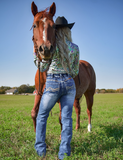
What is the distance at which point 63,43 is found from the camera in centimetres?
210

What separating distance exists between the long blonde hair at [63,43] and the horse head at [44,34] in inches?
5.4

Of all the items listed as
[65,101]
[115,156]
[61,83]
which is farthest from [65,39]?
[115,156]

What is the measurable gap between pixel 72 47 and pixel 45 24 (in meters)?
0.57

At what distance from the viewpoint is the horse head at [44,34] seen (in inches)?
72.5

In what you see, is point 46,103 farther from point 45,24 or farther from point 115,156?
point 115,156

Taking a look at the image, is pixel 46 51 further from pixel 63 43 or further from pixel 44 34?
pixel 63 43

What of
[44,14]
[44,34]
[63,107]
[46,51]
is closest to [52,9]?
[44,14]

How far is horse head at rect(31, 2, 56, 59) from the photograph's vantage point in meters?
1.84

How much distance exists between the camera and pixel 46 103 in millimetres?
2137

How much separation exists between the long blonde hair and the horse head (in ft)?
0.45

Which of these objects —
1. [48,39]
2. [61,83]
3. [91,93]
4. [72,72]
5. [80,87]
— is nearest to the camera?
[48,39]

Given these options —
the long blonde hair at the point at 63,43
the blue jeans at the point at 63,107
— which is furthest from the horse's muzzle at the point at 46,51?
the blue jeans at the point at 63,107

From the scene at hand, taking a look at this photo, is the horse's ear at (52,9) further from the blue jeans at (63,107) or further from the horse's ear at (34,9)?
the blue jeans at (63,107)

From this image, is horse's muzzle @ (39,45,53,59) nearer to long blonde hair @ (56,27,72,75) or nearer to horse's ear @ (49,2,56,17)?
long blonde hair @ (56,27,72,75)
